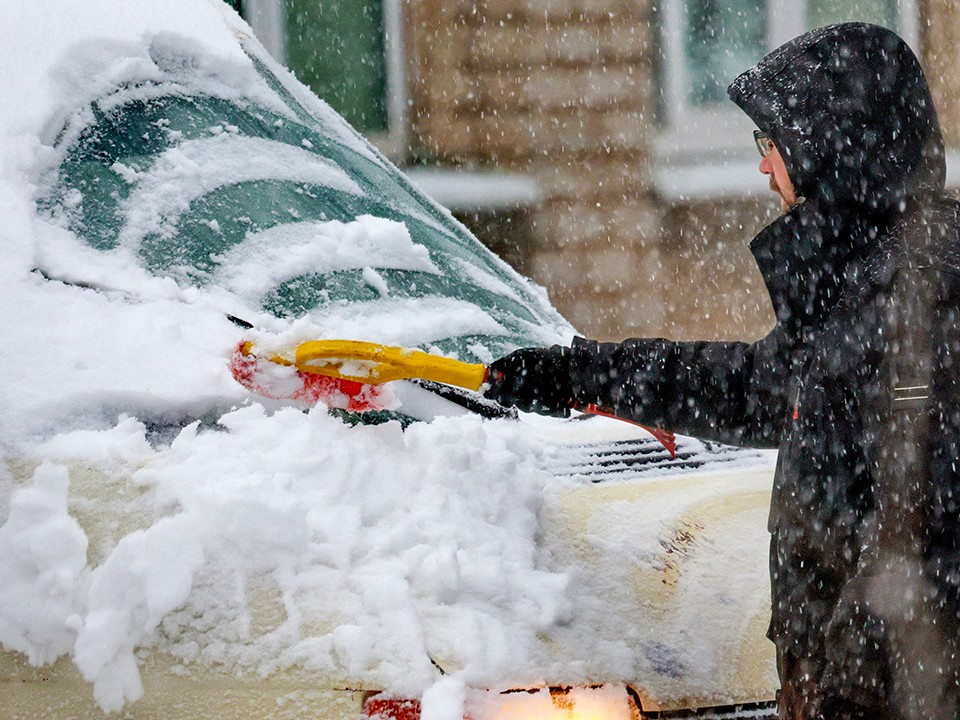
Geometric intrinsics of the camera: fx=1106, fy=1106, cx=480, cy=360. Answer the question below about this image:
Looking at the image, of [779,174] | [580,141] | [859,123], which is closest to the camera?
[859,123]

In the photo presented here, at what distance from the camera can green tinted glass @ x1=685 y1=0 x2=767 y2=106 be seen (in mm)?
7230

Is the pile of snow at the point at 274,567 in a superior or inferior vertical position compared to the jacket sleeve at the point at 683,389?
inferior

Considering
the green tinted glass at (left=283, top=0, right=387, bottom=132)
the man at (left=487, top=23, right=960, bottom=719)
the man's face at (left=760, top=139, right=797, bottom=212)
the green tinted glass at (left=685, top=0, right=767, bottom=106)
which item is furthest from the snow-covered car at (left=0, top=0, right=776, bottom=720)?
the green tinted glass at (left=685, top=0, right=767, bottom=106)

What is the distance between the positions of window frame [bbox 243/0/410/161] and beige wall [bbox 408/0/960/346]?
0.33ft

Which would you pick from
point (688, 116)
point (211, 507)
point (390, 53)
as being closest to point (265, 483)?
point (211, 507)

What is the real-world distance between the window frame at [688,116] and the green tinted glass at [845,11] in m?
0.13

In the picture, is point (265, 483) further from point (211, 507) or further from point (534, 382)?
point (534, 382)

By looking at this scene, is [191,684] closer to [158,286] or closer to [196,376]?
[196,376]

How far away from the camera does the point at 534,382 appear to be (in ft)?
6.33

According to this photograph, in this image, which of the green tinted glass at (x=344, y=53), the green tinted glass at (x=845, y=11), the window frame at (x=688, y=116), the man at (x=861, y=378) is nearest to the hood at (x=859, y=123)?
the man at (x=861, y=378)

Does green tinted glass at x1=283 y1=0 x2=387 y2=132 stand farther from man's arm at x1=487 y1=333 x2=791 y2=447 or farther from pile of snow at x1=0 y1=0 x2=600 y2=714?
man's arm at x1=487 y1=333 x2=791 y2=447

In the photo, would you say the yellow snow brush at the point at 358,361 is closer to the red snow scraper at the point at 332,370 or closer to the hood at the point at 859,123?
the red snow scraper at the point at 332,370

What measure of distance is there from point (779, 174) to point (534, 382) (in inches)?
21.2

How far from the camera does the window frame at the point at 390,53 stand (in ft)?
21.9
